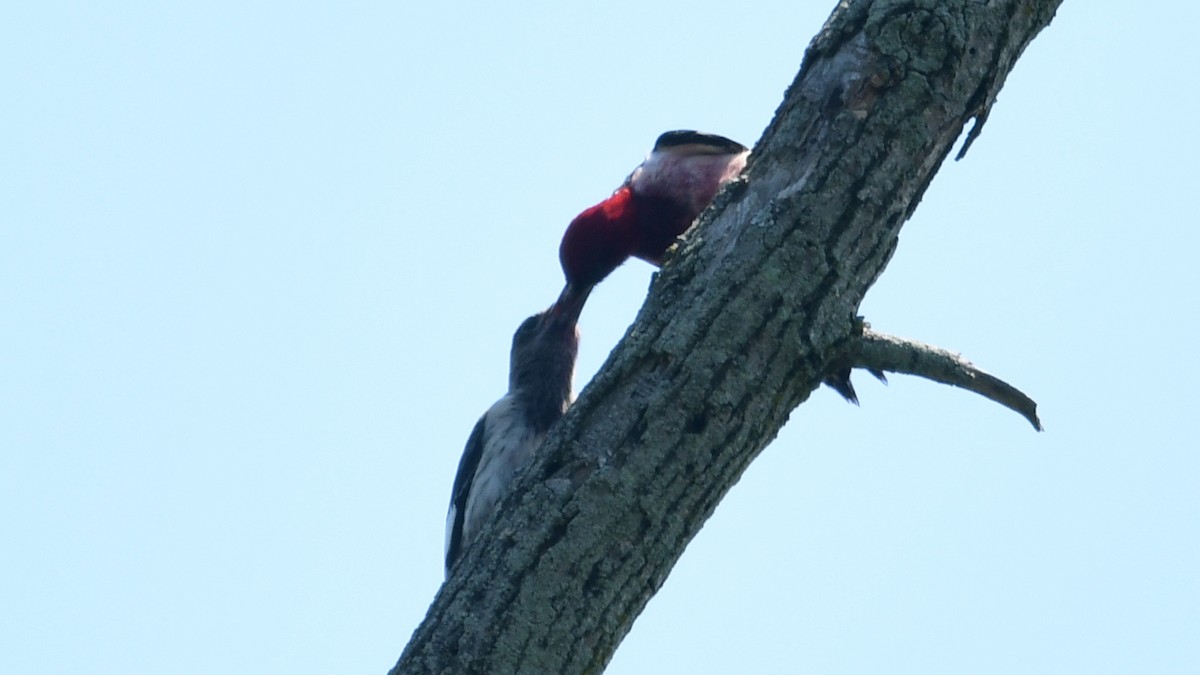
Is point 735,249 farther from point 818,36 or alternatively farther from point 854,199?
point 818,36

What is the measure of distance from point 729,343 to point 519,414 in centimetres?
291

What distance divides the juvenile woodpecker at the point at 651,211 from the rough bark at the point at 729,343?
8.42 ft

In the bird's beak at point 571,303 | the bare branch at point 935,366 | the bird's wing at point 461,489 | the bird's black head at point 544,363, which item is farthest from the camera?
the bird's beak at point 571,303

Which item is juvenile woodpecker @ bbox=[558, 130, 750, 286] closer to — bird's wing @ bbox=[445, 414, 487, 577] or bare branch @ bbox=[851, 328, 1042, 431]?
bird's wing @ bbox=[445, 414, 487, 577]

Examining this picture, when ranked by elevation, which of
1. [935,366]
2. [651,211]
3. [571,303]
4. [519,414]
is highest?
[651,211]

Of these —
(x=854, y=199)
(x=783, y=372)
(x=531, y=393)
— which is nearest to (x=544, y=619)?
(x=783, y=372)

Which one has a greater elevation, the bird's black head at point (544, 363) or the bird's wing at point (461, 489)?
the bird's black head at point (544, 363)

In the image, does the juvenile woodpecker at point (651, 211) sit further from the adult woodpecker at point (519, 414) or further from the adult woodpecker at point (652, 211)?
the adult woodpecker at point (519, 414)

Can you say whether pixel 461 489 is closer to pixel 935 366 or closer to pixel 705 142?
pixel 705 142

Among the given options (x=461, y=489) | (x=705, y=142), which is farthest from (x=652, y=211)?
(x=461, y=489)

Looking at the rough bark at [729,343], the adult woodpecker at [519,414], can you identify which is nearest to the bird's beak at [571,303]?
the adult woodpecker at [519,414]

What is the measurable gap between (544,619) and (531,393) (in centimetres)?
310

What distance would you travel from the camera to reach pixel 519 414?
6.08m

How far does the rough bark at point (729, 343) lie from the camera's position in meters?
3.13
